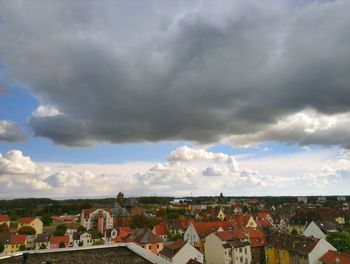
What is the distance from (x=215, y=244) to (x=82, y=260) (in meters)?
44.6

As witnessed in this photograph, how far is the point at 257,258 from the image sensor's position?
60875 mm

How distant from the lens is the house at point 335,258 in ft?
142

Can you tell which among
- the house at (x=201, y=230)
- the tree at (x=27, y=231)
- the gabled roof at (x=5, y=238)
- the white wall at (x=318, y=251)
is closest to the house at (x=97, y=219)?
the tree at (x=27, y=231)

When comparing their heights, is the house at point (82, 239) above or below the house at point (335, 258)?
below

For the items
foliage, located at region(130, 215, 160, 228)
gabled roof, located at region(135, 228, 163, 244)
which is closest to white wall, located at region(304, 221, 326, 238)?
gabled roof, located at region(135, 228, 163, 244)

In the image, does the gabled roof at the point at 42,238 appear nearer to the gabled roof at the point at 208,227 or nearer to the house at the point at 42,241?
the house at the point at 42,241

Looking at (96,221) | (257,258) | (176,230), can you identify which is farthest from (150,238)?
(96,221)

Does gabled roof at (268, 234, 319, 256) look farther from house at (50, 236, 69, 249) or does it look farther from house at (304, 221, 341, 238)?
house at (50, 236, 69, 249)

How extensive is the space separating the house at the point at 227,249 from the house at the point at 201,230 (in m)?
6.85

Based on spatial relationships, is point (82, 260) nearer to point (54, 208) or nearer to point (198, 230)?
point (198, 230)

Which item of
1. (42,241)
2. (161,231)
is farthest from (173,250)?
(42,241)

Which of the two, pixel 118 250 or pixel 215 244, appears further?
pixel 215 244

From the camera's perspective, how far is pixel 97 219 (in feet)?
395

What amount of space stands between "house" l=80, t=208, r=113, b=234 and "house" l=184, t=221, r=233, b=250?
1931 inches
